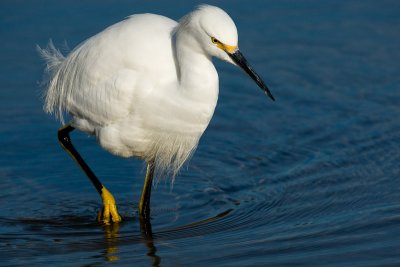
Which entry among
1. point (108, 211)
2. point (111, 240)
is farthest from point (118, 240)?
point (108, 211)

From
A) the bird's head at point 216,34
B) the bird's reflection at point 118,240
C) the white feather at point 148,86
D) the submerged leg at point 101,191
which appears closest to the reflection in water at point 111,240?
the bird's reflection at point 118,240

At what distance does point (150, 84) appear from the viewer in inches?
279

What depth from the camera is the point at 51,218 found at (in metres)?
7.98

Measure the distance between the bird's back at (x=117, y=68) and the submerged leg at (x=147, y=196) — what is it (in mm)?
730

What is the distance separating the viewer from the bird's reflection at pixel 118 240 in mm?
6789

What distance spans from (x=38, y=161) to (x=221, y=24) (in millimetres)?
3601

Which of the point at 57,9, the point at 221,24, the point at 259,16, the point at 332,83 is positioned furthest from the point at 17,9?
the point at 221,24

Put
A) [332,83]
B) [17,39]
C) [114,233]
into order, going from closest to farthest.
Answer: [114,233] → [332,83] → [17,39]

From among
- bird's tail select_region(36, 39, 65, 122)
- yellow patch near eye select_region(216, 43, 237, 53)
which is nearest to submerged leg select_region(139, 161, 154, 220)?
bird's tail select_region(36, 39, 65, 122)

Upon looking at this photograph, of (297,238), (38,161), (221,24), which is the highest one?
(221,24)

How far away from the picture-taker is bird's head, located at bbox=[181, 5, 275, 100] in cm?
646

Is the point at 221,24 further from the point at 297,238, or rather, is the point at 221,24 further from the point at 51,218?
the point at 51,218

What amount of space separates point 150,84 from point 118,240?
132 centimetres

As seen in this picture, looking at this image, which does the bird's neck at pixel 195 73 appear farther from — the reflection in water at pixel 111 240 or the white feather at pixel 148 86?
the reflection in water at pixel 111 240
